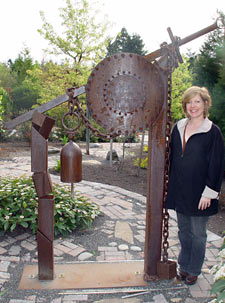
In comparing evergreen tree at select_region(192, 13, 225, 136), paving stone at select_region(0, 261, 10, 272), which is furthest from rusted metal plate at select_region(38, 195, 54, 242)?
evergreen tree at select_region(192, 13, 225, 136)

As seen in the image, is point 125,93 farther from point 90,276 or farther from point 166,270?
point 90,276

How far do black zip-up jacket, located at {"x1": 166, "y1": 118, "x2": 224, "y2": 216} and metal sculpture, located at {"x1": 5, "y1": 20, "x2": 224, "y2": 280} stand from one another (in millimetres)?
136

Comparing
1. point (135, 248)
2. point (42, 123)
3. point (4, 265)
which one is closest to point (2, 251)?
point (4, 265)

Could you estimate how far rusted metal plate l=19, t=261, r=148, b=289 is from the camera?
2.72 meters

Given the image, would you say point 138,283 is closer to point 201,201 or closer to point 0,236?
point 201,201

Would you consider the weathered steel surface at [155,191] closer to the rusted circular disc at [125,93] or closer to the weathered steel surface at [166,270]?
the weathered steel surface at [166,270]

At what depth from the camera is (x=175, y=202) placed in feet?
8.59

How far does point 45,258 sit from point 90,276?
18.5 inches

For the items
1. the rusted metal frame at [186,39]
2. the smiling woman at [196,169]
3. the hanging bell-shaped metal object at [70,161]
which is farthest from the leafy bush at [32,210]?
the rusted metal frame at [186,39]

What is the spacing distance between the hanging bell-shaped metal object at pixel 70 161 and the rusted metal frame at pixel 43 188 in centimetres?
21

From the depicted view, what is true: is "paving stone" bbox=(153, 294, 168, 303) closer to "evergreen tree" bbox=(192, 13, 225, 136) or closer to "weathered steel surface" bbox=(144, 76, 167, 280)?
"weathered steel surface" bbox=(144, 76, 167, 280)

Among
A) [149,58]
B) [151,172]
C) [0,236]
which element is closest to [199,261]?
[151,172]

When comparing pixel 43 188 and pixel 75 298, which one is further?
pixel 43 188

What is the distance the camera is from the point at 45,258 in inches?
110
